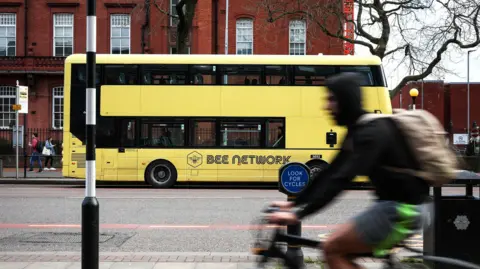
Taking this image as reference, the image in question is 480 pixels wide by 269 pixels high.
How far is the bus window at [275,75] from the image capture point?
59.7 feet

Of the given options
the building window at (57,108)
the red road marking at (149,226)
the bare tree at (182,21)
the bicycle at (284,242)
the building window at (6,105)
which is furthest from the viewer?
the building window at (6,105)

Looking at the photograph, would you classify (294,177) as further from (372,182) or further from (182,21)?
(182,21)

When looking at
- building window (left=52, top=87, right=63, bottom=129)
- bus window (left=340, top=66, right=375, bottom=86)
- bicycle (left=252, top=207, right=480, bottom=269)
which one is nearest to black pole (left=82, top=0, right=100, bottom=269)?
bicycle (left=252, top=207, right=480, bottom=269)

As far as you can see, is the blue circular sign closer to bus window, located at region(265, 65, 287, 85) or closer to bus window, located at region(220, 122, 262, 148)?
bus window, located at region(220, 122, 262, 148)

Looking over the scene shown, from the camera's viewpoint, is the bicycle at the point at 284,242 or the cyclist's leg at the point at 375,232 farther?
the bicycle at the point at 284,242

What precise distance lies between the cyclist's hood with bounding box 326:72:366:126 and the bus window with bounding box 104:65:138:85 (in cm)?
1564

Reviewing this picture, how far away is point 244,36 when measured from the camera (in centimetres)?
3334

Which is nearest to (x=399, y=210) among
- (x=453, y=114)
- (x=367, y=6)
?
(x=367, y=6)

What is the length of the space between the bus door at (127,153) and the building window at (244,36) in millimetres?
16085

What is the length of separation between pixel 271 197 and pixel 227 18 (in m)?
18.5

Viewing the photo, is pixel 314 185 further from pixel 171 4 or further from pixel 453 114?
pixel 453 114

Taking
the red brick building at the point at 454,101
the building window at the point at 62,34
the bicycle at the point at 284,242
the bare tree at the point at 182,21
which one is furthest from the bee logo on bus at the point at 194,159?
the red brick building at the point at 454,101

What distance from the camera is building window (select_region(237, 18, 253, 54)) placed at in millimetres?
33219

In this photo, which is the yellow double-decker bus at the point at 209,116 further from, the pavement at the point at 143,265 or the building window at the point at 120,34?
the building window at the point at 120,34
